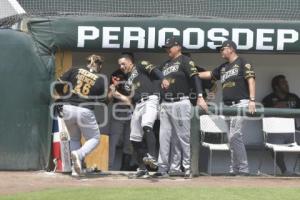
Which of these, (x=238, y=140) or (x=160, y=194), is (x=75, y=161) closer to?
(x=160, y=194)

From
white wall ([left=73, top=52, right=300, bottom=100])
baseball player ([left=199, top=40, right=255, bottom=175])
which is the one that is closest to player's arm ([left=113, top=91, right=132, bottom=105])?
white wall ([left=73, top=52, right=300, bottom=100])

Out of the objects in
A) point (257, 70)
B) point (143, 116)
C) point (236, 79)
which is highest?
point (257, 70)

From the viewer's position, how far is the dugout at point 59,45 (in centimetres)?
952

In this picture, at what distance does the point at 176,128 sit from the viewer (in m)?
9.07

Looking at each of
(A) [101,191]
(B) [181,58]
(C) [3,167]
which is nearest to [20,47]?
(C) [3,167]

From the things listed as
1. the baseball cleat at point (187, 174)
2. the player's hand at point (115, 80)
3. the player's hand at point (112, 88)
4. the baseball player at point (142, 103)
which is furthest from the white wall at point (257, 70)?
the baseball player at point (142, 103)

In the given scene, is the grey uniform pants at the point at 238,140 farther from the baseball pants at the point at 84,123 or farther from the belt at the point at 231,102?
the baseball pants at the point at 84,123

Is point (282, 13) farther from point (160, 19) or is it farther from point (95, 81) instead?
point (95, 81)

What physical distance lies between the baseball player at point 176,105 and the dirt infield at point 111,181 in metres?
0.39

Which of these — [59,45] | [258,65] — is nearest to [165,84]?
[59,45]

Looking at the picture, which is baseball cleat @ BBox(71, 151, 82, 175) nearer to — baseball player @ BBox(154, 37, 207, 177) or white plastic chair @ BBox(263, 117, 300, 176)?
baseball player @ BBox(154, 37, 207, 177)

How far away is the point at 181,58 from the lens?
9117 mm

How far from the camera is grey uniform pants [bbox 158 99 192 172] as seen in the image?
9.04 meters

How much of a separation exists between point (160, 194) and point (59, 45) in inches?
130
